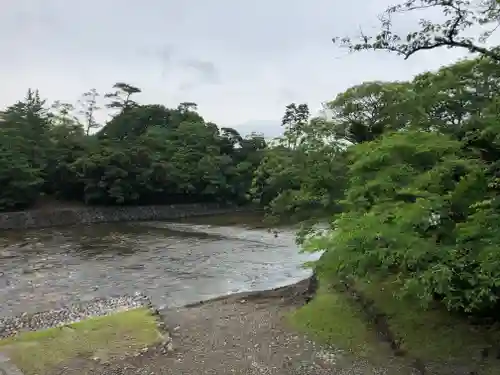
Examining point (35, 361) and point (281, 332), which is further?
point (281, 332)

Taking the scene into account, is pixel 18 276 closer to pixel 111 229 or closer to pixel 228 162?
pixel 111 229

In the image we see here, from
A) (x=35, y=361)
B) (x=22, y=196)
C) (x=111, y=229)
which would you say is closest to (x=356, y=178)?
(x=35, y=361)

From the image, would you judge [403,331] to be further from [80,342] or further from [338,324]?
[80,342]

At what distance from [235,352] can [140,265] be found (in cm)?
1045

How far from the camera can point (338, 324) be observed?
9.31 m

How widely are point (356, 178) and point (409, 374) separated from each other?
11.6ft

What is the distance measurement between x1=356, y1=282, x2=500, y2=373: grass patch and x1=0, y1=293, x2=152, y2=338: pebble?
5.95 m

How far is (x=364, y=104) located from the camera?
13406 millimetres

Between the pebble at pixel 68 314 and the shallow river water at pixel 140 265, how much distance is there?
0.59m

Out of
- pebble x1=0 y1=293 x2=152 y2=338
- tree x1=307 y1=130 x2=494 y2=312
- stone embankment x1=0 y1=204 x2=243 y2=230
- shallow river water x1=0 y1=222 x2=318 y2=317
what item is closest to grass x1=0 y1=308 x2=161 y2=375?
Result: pebble x1=0 y1=293 x2=152 y2=338

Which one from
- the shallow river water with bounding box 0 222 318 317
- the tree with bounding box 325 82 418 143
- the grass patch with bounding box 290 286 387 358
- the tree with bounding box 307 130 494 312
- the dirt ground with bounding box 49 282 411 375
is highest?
the tree with bounding box 325 82 418 143

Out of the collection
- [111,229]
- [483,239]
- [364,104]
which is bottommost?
[111,229]

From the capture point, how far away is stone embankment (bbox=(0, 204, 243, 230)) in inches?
1175

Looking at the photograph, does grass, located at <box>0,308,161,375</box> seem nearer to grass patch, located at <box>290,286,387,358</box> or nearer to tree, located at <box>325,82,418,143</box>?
grass patch, located at <box>290,286,387,358</box>
